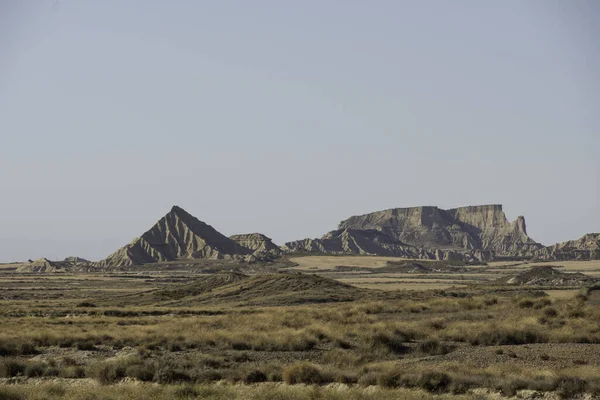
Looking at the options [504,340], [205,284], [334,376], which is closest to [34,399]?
[334,376]

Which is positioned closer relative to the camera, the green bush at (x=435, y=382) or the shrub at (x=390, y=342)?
the green bush at (x=435, y=382)

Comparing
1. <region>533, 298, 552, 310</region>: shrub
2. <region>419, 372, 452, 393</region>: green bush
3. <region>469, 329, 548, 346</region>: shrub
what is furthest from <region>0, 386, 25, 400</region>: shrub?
<region>533, 298, 552, 310</region>: shrub

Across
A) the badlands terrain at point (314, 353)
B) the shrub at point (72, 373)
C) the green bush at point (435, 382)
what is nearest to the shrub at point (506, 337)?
the badlands terrain at point (314, 353)

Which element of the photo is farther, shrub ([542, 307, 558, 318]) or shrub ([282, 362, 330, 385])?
shrub ([542, 307, 558, 318])

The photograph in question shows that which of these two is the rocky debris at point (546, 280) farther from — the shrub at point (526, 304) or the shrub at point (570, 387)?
the shrub at point (570, 387)

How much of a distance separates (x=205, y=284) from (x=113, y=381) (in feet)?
198

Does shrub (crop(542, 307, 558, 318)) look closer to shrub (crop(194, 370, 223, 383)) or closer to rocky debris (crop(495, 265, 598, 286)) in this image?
shrub (crop(194, 370, 223, 383))

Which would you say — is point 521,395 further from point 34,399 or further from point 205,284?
point 205,284

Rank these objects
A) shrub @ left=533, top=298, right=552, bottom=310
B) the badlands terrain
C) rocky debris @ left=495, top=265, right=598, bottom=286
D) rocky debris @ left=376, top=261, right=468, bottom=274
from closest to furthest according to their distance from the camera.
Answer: the badlands terrain < shrub @ left=533, top=298, right=552, bottom=310 < rocky debris @ left=495, top=265, right=598, bottom=286 < rocky debris @ left=376, top=261, right=468, bottom=274

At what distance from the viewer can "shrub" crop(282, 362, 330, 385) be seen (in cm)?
2436

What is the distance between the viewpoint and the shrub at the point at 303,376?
24359 millimetres

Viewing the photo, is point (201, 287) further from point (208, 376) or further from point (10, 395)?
point (10, 395)

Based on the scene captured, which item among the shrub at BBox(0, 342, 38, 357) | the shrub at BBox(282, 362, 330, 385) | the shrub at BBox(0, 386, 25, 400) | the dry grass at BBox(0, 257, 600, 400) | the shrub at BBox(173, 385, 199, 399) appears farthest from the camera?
the shrub at BBox(0, 342, 38, 357)

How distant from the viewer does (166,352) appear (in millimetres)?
32000
